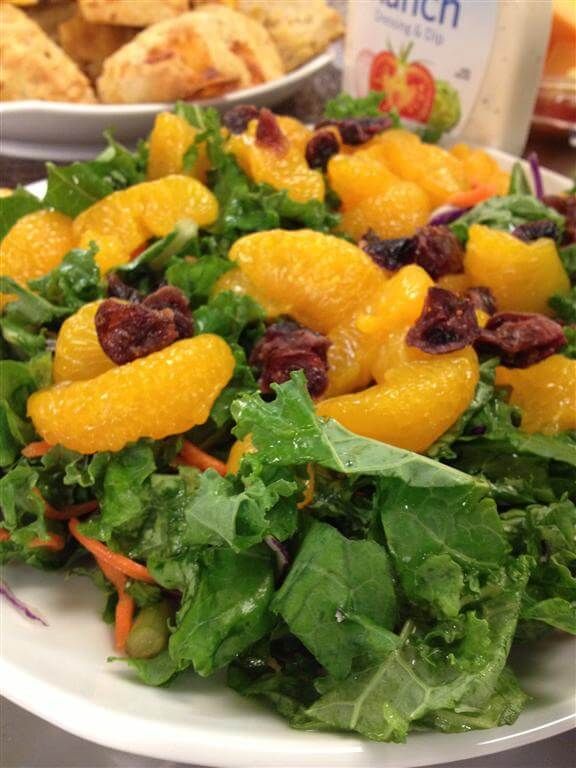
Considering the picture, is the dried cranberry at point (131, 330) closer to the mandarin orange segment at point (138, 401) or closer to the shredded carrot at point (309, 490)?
the mandarin orange segment at point (138, 401)

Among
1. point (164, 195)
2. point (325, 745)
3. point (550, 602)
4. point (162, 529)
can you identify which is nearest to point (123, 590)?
point (162, 529)

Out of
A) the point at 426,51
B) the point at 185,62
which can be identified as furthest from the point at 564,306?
the point at 185,62

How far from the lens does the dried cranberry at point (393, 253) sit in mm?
1515

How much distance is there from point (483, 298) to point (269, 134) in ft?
2.13

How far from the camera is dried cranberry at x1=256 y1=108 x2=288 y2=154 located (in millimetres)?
1756

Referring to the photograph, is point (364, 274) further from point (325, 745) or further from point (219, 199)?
point (325, 745)

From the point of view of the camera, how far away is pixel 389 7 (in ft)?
8.05

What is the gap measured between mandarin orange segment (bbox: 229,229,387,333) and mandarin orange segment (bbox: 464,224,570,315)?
0.22 m

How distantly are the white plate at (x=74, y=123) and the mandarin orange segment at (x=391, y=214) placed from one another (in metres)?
1.01

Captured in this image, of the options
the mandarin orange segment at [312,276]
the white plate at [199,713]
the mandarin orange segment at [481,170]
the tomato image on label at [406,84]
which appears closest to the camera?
the white plate at [199,713]

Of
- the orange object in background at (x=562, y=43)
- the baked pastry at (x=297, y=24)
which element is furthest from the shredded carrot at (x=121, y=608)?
the baked pastry at (x=297, y=24)

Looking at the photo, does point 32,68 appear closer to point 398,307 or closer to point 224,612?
point 398,307

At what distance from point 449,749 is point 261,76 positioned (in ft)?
7.87

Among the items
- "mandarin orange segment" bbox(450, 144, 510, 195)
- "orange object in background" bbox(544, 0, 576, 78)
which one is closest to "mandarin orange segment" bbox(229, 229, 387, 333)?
"mandarin orange segment" bbox(450, 144, 510, 195)
